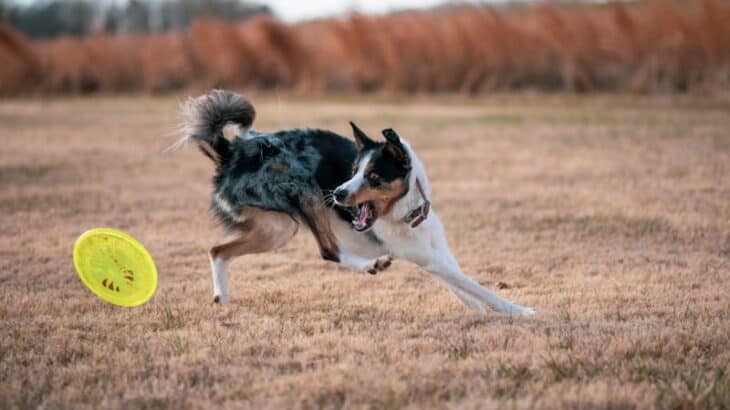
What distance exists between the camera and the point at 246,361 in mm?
4195

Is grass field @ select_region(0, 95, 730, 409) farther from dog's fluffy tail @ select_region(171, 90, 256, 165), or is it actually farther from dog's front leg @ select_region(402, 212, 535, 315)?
dog's fluffy tail @ select_region(171, 90, 256, 165)

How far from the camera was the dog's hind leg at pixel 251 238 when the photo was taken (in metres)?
5.67

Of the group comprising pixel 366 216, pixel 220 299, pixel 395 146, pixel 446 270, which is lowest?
pixel 220 299

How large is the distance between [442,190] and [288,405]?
630cm

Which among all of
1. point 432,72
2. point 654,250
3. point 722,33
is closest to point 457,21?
point 432,72

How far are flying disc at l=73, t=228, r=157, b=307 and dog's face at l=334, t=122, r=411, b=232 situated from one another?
4.35ft

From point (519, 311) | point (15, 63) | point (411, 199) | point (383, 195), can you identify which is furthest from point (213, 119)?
point (15, 63)

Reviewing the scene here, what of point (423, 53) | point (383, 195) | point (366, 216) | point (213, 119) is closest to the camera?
point (383, 195)

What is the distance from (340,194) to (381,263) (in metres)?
0.46

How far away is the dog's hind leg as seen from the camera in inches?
223

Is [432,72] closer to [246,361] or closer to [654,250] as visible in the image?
[654,250]

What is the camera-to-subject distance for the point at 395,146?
5.02 meters

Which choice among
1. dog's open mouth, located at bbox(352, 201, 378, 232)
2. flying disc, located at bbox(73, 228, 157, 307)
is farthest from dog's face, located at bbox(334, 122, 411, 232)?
flying disc, located at bbox(73, 228, 157, 307)

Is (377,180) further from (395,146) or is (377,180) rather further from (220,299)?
(220,299)
